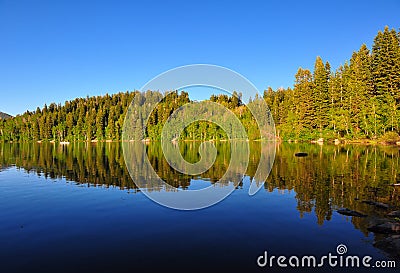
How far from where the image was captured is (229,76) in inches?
680

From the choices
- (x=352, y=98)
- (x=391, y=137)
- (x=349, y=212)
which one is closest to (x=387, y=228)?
(x=349, y=212)

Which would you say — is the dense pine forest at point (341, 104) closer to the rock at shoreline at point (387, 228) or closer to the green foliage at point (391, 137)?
the green foliage at point (391, 137)

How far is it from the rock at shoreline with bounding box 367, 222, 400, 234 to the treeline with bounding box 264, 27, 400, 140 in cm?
5962

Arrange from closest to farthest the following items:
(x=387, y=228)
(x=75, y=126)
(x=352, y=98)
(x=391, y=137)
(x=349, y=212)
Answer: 1. (x=387, y=228)
2. (x=349, y=212)
3. (x=391, y=137)
4. (x=352, y=98)
5. (x=75, y=126)

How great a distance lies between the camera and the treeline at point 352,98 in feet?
213

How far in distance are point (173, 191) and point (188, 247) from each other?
1091cm

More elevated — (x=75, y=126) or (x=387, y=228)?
(x=75, y=126)

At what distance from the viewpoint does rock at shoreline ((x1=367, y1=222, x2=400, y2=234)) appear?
38.6ft

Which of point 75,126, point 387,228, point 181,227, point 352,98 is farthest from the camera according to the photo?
point 75,126

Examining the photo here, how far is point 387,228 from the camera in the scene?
1190 cm

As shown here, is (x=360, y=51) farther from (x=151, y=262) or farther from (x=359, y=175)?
(x=151, y=262)

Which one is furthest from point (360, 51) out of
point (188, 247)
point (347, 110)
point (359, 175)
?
point (188, 247)

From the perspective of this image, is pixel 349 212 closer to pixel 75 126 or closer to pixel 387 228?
pixel 387 228

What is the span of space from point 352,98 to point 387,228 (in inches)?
2854
